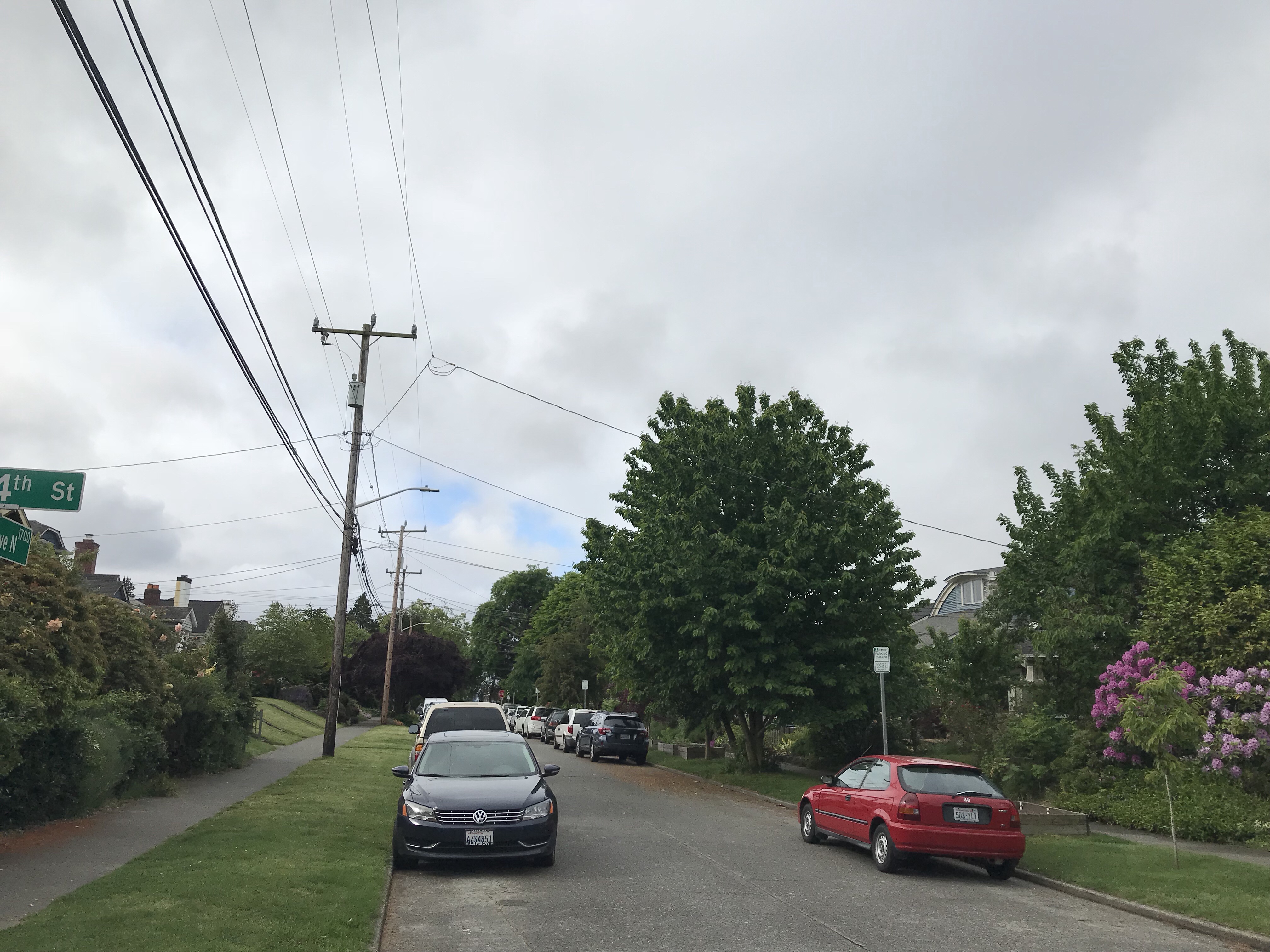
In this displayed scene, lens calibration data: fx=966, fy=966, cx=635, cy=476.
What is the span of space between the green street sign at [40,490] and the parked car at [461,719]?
12196mm

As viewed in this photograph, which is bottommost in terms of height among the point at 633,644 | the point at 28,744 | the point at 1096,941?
the point at 1096,941

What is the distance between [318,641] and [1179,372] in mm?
47133

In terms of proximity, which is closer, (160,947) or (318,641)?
(160,947)

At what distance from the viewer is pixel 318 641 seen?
180 ft

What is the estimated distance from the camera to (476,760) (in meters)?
11.6

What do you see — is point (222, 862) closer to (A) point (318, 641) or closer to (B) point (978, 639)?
(B) point (978, 639)

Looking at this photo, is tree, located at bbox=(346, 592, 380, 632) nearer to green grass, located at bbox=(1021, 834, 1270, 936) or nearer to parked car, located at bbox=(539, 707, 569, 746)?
parked car, located at bbox=(539, 707, 569, 746)

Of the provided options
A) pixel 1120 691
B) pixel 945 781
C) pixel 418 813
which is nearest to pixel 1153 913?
pixel 945 781

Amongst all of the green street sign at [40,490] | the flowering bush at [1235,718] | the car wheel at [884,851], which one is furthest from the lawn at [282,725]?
the flowering bush at [1235,718]

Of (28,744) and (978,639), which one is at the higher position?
(978,639)

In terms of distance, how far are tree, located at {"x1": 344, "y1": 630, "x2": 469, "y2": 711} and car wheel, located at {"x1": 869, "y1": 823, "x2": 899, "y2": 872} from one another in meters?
56.9

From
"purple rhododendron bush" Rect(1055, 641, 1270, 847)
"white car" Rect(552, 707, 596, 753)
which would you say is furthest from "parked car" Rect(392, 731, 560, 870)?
"white car" Rect(552, 707, 596, 753)

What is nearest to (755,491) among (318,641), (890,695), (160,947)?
(890,695)

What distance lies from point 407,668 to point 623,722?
37.8 meters
